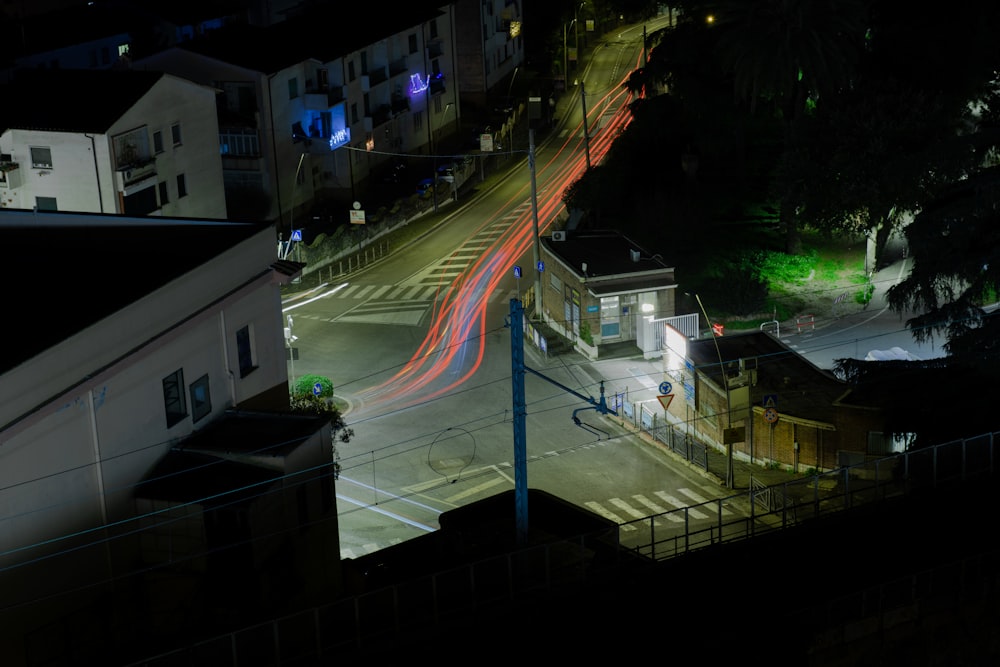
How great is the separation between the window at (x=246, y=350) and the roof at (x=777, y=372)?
1636 centimetres

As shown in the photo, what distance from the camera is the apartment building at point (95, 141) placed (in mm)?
54656

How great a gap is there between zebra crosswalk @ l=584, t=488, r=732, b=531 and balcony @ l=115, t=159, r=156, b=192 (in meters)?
25.8

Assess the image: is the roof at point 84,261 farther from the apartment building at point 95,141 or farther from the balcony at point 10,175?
the balcony at point 10,175

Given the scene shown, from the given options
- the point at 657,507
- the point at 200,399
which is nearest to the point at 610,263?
the point at 657,507

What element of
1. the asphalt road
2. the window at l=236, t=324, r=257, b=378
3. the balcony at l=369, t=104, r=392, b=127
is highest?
the balcony at l=369, t=104, r=392, b=127

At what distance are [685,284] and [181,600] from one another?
33.7 meters

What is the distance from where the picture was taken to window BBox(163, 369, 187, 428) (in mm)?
30781

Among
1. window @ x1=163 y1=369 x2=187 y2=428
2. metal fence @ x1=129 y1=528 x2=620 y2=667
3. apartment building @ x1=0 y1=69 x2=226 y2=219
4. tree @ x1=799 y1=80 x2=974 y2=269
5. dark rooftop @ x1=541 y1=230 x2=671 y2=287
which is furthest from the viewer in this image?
tree @ x1=799 y1=80 x2=974 y2=269

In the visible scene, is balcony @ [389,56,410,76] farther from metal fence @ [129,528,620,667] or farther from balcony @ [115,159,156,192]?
metal fence @ [129,528,620,667]

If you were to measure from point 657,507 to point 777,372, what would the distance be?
285 inches

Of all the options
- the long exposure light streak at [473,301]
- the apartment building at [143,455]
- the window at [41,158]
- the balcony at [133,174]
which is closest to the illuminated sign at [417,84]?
the long exposure light streak at [473,301]

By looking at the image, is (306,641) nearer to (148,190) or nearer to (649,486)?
(649,486)

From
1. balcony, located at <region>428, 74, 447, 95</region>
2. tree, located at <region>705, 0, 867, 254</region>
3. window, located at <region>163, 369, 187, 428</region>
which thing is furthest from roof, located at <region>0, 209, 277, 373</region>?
balcony, located at <region>428, 74, 447, 95</region>

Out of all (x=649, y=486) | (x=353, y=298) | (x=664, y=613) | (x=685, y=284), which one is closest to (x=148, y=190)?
(x=353, y=298)
